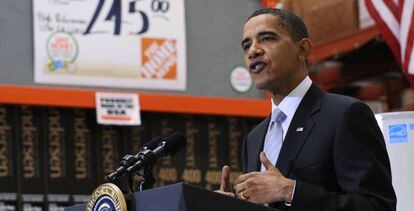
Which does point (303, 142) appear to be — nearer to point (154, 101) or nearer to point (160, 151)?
point (160, 151)

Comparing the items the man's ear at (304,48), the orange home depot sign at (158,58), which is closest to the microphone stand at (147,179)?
the man's ear at (304,48)

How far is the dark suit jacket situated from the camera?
2.51 metres

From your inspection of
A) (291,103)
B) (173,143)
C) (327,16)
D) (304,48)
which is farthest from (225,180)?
(327,16)

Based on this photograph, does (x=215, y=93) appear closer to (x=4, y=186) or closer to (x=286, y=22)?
(x=4, y=186)

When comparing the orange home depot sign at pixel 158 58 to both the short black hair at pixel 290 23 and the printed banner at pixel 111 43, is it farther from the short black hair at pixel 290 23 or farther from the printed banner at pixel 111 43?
the short black hair at pixel 290 23

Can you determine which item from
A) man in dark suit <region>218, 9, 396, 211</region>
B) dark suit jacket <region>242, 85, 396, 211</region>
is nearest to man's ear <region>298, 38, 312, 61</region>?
man in dark suit <region>218, 9, 396, 211</region>

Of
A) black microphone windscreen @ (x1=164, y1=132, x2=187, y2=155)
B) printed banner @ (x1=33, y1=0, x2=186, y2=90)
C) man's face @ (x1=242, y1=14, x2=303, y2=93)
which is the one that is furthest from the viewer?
printed banner @ (x1=33, y1=0, x2=186, y2=90)

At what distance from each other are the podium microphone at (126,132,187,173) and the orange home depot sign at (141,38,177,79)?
2369mm

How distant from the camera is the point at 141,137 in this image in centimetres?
504

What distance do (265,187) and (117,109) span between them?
2.46 metres

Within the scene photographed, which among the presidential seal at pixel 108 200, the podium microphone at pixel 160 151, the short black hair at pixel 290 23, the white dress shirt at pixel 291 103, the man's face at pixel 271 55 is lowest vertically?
the presidential seal at pixel 108 200

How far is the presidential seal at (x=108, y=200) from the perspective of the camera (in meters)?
2.38

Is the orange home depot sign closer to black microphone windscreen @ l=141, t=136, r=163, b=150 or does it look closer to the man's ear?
the man's ear

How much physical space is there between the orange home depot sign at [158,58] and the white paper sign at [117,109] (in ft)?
0.60
